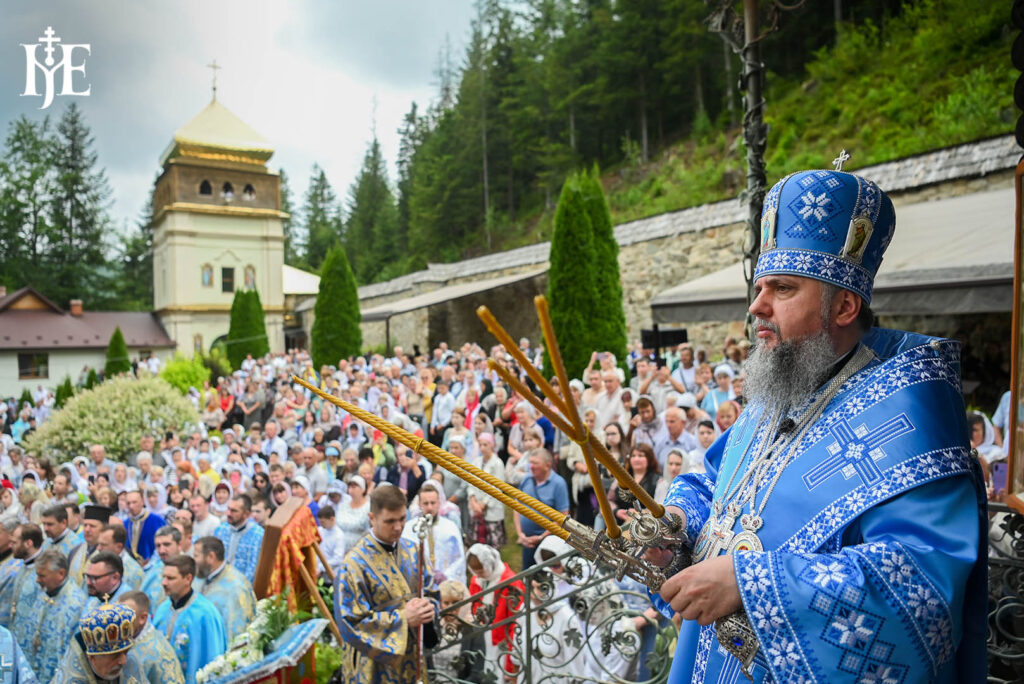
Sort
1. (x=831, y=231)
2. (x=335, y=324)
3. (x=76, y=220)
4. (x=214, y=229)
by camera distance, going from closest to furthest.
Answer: (x=831, y=231) → (x=335, y=324) → (x=214, y=229) → (x=76, y=220)

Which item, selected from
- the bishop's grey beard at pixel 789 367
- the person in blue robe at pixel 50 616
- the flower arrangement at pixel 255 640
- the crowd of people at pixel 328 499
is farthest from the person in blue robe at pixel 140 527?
the bishop's grey beard at pixel 789 367

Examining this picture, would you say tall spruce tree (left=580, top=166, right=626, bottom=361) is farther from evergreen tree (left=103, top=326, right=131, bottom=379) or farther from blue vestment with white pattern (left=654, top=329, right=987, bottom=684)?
evergreen tree (left=103, top=326, right=131, bottom=379)

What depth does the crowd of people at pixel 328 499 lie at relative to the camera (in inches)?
180

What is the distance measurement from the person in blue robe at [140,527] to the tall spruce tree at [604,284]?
7.67 meters

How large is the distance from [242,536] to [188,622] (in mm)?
2220

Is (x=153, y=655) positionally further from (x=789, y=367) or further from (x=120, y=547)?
(x=789, y=367)

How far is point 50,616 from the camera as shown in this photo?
515cm

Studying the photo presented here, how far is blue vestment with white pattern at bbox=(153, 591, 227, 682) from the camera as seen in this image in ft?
14.5

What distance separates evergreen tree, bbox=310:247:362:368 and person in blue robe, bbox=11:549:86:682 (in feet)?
61.8

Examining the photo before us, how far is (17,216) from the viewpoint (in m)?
43.8

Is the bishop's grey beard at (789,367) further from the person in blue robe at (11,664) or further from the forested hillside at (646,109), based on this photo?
the person in blue robe at (11,664)

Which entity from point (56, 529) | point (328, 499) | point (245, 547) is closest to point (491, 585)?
point (245, 547)

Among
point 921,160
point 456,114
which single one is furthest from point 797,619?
point 456,114

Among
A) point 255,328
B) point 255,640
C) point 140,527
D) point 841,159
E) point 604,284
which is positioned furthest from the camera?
point 255,328
